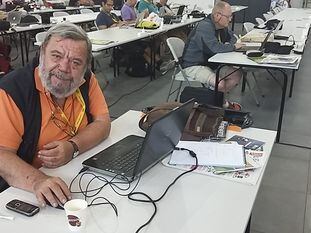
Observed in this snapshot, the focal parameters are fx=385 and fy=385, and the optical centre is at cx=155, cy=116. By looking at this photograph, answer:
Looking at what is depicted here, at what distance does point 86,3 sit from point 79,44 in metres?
9.69

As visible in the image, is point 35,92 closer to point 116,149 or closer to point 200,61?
point 116,149

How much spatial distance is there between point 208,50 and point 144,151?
286 cm

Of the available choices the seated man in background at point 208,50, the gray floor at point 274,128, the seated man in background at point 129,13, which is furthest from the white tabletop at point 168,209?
the seated man in background at point 129,13

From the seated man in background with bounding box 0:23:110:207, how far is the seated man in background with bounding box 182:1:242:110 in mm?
2376

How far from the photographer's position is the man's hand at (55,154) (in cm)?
149

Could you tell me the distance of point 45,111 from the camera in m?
1.60

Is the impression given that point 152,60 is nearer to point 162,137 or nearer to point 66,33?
point 66,33

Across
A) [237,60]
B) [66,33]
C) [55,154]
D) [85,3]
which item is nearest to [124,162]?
[55,154]

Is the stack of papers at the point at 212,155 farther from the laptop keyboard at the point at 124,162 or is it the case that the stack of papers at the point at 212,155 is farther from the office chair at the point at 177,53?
the office chair at the point at 177,53

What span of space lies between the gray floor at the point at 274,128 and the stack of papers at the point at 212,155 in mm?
908

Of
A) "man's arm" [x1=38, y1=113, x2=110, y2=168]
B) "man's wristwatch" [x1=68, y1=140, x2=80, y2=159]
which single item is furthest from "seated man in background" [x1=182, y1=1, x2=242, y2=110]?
"man's wristwatch" [x1=68, y1=140, x2=80, y2=159]

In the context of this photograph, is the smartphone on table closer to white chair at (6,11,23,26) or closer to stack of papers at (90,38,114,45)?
stack of papers at (90,38,114,45)

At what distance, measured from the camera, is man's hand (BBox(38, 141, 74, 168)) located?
58.7 inches

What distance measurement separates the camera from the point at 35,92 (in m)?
1.56
